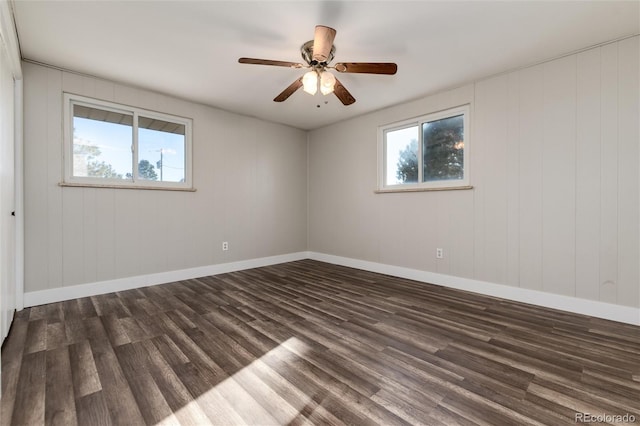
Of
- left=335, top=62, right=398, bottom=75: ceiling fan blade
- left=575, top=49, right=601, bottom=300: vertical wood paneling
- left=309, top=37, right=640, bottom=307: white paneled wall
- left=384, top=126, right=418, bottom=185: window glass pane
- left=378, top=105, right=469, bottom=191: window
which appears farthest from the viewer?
left=384, top=126, right=418, bottom=185: window glass pane

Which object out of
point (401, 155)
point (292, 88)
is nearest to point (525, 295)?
point (401, 155)

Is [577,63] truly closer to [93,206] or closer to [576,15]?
[576,15]

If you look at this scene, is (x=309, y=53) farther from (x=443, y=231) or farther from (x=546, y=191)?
(x=546, y=191)

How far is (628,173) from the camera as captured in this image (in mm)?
2445

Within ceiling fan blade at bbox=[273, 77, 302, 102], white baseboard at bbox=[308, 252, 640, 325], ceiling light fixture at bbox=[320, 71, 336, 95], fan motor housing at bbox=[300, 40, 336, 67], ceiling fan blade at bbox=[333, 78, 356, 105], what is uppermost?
fan motor housing at bbox=[300, 40, 336, 67]

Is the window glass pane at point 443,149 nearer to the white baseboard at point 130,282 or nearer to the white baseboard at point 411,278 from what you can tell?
the white baseboard at point 411,278

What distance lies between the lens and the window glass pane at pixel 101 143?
10.3ft

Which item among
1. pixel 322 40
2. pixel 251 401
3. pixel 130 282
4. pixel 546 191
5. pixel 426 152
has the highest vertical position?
pixel 322 40

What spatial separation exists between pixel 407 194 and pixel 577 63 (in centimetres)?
212

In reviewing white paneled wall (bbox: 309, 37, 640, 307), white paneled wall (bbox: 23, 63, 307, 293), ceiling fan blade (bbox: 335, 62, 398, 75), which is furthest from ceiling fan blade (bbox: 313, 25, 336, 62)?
white paneled wall (bbox: 23, 63, 307, 293)

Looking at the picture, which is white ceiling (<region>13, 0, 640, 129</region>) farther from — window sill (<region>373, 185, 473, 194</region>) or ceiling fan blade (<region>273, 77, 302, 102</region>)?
window sill (<region>373, 185, 473, 194</region>)

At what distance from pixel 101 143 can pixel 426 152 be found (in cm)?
404

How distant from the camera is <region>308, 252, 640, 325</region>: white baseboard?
2.46 m

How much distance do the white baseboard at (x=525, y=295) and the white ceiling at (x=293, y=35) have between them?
2361mm
